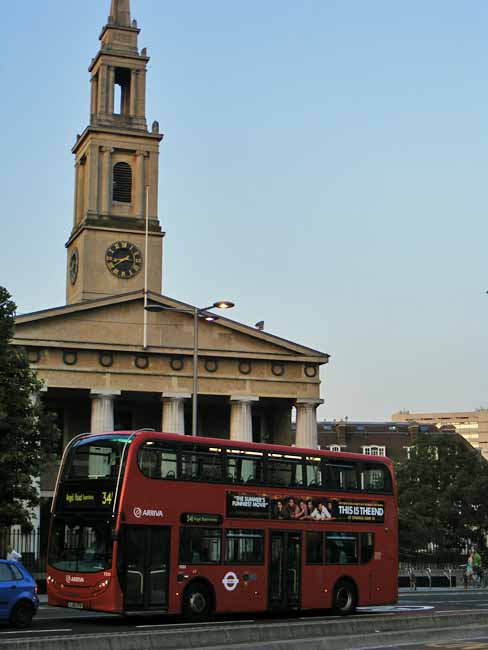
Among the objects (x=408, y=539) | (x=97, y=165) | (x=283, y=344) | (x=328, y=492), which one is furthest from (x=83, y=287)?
(x=328, y=492)

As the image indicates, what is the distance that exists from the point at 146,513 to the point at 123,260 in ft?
145

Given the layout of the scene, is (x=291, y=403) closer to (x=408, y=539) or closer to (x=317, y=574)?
(x=408, y=539)

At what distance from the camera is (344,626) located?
21.7 metres

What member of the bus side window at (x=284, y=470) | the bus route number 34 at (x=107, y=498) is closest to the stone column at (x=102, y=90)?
the bus side window at (x=284, y=470)

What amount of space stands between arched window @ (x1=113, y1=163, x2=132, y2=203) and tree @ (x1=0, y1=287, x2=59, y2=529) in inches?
1308

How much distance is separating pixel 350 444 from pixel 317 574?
8036cm

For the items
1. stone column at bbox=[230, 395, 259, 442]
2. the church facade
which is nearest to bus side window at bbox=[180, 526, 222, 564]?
the church facade

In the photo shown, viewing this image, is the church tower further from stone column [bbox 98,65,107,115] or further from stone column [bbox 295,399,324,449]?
stone column [bbox 295,399,324,449]

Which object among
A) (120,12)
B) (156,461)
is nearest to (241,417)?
(120,12)

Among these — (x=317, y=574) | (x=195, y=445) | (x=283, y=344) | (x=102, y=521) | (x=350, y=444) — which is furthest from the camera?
(x=350, y=444)

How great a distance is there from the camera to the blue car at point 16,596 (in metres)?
24.2

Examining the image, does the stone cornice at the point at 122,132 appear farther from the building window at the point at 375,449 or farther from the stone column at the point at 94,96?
the building window at the point at 375,449

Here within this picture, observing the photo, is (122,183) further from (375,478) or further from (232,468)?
(232,468)

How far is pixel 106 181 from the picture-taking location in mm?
68812
